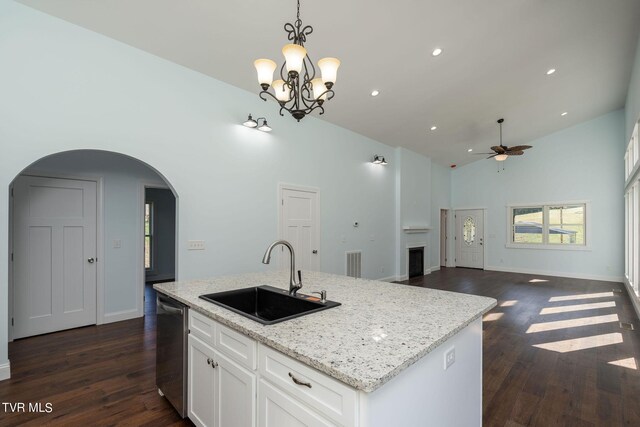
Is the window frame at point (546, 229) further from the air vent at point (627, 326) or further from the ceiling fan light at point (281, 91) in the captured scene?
the ceiling fan light at point (281, 91)

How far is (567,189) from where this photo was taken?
7777mm

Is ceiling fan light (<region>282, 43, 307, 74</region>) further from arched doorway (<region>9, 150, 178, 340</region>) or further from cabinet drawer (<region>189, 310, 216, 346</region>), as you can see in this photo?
arched doorway (<region>9, 150, 178, 340</region>)

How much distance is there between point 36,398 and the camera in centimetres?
237

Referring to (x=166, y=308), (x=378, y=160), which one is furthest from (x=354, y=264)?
(x=166, y=308)

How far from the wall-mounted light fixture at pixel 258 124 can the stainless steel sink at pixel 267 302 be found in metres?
2.58

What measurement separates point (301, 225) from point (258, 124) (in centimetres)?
172

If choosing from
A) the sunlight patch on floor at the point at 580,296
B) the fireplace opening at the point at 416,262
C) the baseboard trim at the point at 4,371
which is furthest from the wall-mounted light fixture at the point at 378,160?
the baseboard trim at the point at 4,371

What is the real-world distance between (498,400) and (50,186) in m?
5.29

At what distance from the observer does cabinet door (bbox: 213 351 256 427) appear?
1415 mm

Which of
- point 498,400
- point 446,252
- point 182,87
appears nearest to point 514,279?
point 446,252

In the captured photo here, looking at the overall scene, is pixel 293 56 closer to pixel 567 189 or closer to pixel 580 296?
pixel 580 296

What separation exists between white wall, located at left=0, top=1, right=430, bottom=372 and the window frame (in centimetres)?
570

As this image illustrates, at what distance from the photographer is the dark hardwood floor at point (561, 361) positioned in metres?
2.26

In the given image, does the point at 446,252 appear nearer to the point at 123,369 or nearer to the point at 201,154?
the point at 201,154
